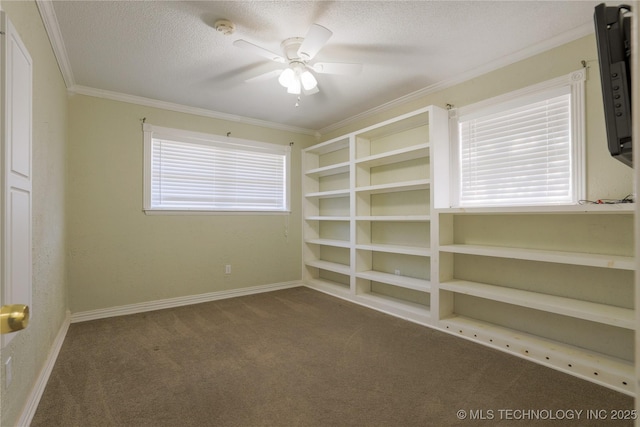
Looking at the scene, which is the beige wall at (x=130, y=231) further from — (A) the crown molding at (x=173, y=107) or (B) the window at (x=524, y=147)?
(B) the window at (x=524, y=147)

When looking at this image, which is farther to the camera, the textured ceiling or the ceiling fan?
the ceiling fan

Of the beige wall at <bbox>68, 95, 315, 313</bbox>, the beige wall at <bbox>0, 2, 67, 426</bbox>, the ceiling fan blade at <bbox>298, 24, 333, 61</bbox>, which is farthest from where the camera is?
the beige wall at <bbox>68, 95, 315, 313</bbox>

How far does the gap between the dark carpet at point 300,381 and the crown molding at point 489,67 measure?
2.55m

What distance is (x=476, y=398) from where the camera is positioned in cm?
186

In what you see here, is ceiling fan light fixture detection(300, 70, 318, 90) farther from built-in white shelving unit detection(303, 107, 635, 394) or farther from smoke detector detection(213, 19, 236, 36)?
built-in white shelving unit detection(303, 107, 635, 394)

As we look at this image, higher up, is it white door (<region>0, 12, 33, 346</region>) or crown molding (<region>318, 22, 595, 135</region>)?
crown molding (<region>318, 22, 595, 135</region>)

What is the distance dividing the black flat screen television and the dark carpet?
1573 millimetres

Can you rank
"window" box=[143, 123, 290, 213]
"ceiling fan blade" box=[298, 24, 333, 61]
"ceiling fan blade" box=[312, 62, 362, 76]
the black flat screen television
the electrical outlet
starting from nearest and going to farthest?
the black flat screen television < the electrical outlet < "ceiling fan blade" box=[298, 24, 333, 61] < "ceiling fan blade" box=[312, 62, 362, 76] < "window" box=[143, 123, 290, 213]

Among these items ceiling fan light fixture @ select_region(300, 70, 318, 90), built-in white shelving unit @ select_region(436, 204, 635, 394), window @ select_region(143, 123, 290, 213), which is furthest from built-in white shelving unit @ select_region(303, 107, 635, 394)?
ceiling fan light fixture @ select_region(300, 70, 318, 90)

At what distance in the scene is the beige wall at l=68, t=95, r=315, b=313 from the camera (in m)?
3.30

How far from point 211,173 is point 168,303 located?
177 cm

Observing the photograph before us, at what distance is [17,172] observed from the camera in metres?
1.50

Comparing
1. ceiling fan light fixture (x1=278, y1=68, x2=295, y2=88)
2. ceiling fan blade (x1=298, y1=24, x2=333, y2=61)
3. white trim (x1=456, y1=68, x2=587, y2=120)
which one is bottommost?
white trim (x1=456, y1=68, x2=587, y2=120)

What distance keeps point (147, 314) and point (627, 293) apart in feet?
14.6
